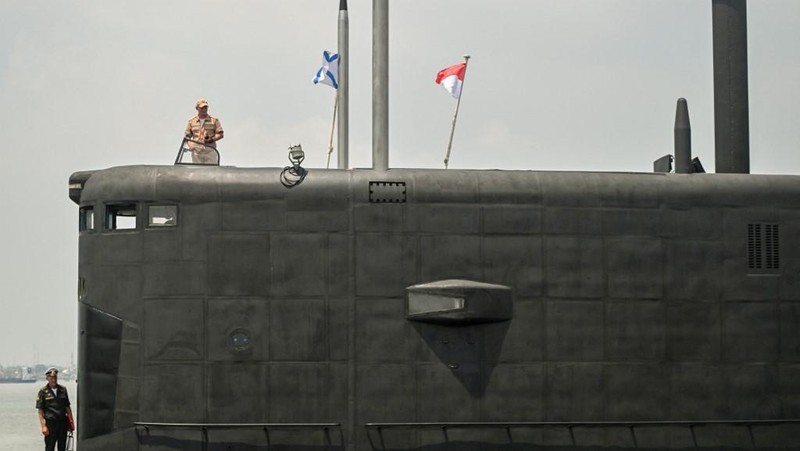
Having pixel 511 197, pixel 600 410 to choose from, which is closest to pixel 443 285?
pixel 511 197

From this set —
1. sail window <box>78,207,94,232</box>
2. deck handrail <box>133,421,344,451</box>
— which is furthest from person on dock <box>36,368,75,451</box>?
deck handrail <box>133,421,344,451</box>

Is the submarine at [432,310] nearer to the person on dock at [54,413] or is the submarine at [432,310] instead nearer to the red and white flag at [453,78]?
the person on dock at [54,413]

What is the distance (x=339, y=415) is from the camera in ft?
53.4

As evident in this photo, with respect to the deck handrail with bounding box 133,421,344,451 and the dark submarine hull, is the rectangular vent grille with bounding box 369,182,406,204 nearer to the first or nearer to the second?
the dark submarine hull

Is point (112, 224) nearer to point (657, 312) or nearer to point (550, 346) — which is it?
point (550, 346)

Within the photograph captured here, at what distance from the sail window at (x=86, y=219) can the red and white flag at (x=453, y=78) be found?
1006cm

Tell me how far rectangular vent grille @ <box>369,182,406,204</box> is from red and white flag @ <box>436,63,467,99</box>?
28.2 ft

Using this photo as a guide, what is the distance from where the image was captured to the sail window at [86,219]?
16.8m

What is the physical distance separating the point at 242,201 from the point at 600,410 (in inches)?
226

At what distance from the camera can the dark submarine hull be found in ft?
53.4

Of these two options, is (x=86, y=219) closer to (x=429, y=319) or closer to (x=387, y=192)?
(x=387, y=192)

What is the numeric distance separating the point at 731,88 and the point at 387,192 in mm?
7354

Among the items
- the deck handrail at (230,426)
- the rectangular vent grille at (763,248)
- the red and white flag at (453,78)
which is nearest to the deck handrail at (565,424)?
the deck handrail at (230,426)

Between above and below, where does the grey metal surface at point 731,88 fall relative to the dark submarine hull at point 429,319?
above
